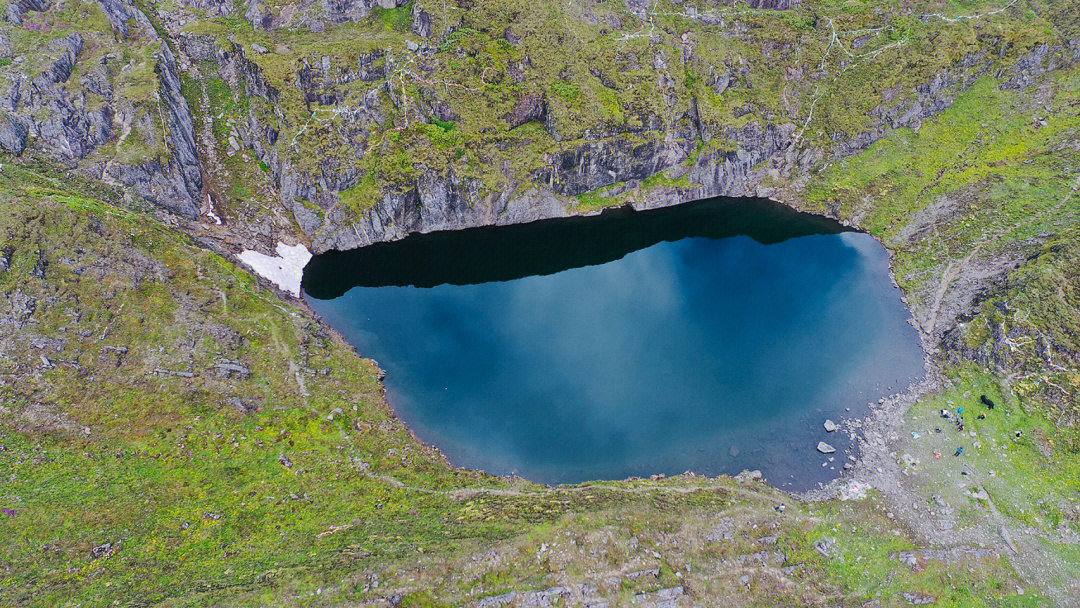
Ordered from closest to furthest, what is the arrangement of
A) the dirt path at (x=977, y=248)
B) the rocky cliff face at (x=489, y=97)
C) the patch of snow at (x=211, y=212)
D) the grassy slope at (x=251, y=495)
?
the grassy slope at (x=251, y=495) → the dirt path at (x=977, y=248) → the patch of snow at (x=211, y=212) → the rocky cliff face at (x=489, y=97)

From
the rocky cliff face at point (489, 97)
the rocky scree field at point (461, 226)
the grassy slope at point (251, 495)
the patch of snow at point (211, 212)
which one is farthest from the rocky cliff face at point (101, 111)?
the grassy slope at point (251, 495)

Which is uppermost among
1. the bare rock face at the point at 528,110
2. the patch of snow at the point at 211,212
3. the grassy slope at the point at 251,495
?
the bare rock face at the point at 528,110

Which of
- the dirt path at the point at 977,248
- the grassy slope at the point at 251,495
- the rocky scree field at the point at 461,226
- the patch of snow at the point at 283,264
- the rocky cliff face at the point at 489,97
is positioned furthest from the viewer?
the rocky cliff face at the point at 489,97

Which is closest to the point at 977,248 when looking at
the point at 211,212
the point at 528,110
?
the point at 528,110

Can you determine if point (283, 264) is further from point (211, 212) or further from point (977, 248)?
point (977, 248)

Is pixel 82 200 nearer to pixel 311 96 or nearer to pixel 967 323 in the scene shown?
pixel 311 96

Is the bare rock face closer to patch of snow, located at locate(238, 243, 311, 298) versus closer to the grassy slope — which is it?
patch of snow, located at locate(238, 243, 311, 298)

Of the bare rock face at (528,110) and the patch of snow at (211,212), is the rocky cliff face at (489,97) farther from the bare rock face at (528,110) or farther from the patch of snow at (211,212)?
the patch of snow at (211,212)

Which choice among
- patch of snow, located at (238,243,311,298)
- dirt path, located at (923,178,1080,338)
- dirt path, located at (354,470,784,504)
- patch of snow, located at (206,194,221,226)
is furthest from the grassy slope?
dirt path, located at (923,178,1080,338)

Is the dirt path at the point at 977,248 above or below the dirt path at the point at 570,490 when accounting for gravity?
above
